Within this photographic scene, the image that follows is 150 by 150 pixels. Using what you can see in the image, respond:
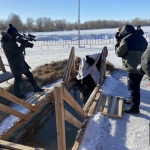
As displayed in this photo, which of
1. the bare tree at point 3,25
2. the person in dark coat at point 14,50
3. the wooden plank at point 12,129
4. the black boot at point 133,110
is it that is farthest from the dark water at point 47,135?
the bare tree at point 3,25

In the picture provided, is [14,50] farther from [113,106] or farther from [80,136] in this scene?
[113,106]

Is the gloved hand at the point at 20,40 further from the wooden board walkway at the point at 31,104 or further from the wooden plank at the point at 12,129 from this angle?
the wooden plank at the point at 12,129

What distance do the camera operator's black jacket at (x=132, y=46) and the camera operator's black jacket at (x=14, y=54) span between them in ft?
8.22

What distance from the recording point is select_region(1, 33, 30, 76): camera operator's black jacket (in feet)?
13.9

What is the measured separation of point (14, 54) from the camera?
439 centimetres

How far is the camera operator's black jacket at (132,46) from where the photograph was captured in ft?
11.1

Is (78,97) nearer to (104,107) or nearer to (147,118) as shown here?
(104,107)

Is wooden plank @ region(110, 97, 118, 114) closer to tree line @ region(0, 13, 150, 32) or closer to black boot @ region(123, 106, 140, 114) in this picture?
black boot @ region(123, 106, 140, 114)

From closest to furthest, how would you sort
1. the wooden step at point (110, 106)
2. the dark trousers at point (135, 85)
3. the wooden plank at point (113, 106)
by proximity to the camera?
the dark trousers at point (135, 85) < the wooden step at point (110, 106) < the wooden plank at point (113, 106)

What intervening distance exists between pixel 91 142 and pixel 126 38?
2090 millimetres

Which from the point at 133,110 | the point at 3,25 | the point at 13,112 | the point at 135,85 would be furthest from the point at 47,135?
the point at 3,25

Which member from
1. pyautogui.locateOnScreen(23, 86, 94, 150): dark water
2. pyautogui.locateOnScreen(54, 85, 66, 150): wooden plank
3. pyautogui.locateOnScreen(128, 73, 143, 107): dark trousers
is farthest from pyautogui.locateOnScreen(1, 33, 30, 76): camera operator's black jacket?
pyautogui.locateOnScreen(128, 73, 143, 107): dark trousers

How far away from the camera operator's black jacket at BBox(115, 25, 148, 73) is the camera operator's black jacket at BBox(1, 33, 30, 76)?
2.51 metres

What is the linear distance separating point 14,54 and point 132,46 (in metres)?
2.88
